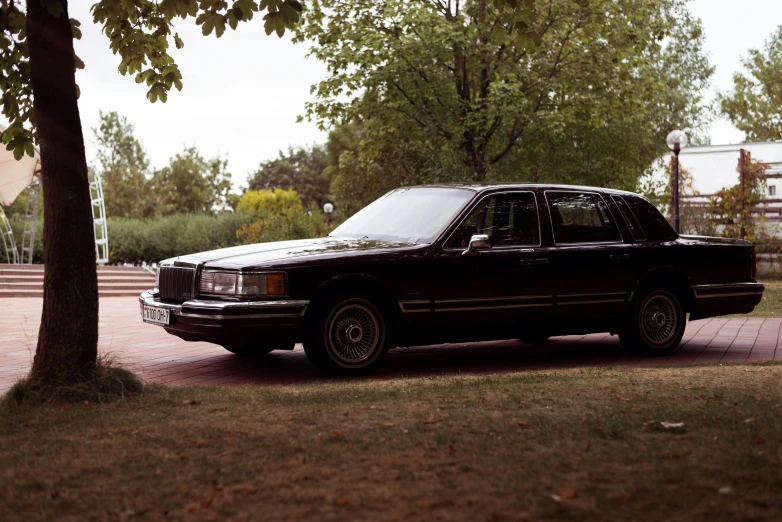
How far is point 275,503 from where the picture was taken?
3.96 metres

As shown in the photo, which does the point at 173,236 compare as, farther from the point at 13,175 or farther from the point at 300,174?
the point at 300,174

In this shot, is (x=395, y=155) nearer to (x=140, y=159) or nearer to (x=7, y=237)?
(x=7, y=237)

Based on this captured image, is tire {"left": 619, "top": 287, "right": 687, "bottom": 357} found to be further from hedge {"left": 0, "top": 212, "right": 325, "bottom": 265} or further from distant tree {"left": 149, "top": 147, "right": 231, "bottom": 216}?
distant tree {"left": 149, "top": 147, "right": 231, "bottom": 216}

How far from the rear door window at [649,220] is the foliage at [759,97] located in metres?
54.1

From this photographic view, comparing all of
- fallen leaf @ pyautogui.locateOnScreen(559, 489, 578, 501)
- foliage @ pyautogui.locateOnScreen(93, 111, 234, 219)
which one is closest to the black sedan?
fallen leaf @ pyautogui.locateOnScreen(559, 489, 578, 501)

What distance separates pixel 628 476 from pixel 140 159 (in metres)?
86.8

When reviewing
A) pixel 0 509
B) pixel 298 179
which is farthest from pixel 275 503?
pixel 298 179

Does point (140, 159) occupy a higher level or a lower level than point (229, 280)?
higher

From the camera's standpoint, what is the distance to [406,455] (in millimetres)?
4723

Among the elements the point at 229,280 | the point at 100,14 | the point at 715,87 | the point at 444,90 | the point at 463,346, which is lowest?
the point at 463,346

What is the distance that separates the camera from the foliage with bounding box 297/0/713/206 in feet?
70.0

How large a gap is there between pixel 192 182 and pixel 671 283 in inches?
2773

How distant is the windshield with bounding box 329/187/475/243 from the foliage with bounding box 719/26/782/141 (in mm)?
55574

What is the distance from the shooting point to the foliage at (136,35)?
7.00 metres
